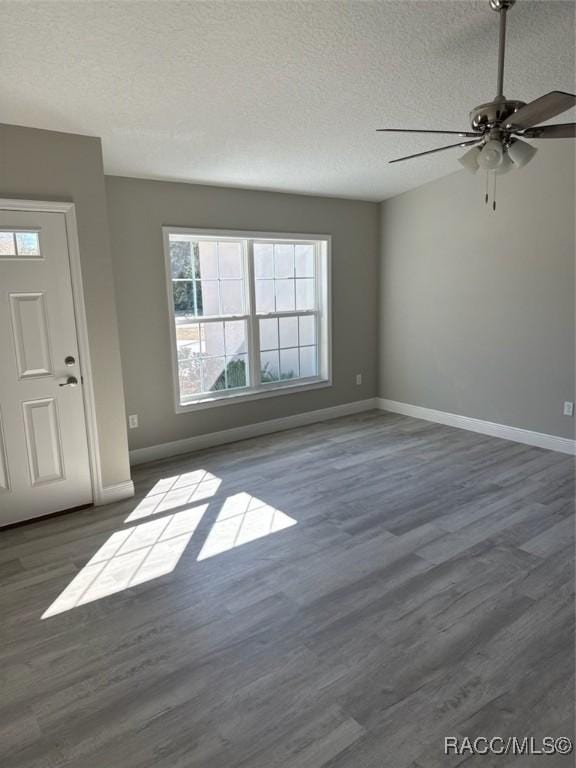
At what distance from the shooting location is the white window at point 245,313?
4.50 metres

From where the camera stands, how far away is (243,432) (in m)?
4.97

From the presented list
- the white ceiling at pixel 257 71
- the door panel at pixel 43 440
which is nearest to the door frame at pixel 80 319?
the door panel at pixel 43 440

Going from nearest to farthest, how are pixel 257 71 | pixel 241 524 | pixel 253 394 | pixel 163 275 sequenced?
pixel 257 71 → pixel 241 524 → pixel 163 275 → pixel 253 394

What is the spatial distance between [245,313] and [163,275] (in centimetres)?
94

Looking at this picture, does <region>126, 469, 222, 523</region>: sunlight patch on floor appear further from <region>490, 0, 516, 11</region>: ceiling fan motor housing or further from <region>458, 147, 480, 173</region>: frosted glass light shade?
<region>490, 0, 516, 11</region>: ceiling fan motor housing

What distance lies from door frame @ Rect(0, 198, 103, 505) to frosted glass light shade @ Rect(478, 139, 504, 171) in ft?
8.08

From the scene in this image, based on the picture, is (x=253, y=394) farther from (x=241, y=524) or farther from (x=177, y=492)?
(x=241, y=524)

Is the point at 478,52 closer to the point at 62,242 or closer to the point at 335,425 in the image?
the point at 62,242

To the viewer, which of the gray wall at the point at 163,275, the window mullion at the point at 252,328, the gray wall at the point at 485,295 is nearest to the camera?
the gray wall at the point at 163,275

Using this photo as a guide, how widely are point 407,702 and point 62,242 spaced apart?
10.3ft

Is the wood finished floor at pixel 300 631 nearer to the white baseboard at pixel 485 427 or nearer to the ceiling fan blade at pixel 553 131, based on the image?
the white baseboard at pixel 485 427

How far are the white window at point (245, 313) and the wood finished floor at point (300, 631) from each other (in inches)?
56.0

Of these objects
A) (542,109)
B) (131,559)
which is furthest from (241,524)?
(542,109)

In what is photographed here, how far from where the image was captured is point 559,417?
4.35 m
